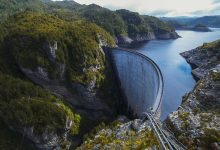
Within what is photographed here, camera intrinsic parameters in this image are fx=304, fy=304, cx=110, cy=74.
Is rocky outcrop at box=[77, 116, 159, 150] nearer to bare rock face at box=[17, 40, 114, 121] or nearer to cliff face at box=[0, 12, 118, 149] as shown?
cliff face at box=[0, 12, 118, 149]

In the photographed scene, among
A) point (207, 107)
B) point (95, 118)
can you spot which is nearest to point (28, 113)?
point (95, 118)

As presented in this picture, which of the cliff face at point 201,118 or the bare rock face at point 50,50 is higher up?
the cliff face at point 201,118

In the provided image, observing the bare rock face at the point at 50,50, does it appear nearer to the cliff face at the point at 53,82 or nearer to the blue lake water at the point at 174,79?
the cliff face at the point at 53,82

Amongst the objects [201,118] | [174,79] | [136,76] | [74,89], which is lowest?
[74,89]

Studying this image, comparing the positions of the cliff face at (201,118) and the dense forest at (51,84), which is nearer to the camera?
the cliff face at (201,118)

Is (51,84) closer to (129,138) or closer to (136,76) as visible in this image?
(136,76)

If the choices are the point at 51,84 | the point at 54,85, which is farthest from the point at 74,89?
the point at 51,84

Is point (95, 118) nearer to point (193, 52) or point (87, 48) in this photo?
point (87, 48)

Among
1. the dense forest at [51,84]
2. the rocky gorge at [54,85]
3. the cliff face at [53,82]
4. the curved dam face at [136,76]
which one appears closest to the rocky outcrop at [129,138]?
the curved dam face at [136,76]
